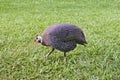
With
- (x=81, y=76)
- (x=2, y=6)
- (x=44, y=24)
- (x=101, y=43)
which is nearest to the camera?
(x=81, y=76)

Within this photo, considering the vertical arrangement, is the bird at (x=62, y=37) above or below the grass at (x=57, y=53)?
above

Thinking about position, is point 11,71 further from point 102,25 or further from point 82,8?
point 82,8

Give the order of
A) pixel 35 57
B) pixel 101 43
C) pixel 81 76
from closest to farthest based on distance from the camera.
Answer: pixel 81 76, pixel 35 57, pixel 101 43

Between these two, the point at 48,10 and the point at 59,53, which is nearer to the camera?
the point at 59,53

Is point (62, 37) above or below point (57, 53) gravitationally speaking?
above

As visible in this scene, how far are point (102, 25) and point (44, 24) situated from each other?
3.98ft

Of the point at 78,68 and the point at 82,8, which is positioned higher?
the point at 78,68

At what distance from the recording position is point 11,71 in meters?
4.27

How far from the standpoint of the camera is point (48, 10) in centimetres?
964

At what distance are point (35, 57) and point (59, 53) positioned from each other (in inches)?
14.8

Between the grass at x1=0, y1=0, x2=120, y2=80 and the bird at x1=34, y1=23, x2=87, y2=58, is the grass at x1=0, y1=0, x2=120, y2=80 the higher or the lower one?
the lower one

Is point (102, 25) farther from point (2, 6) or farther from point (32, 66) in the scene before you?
point (2, 6)

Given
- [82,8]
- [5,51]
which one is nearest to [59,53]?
[5,51]

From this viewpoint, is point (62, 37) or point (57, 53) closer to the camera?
point (62, 37)
